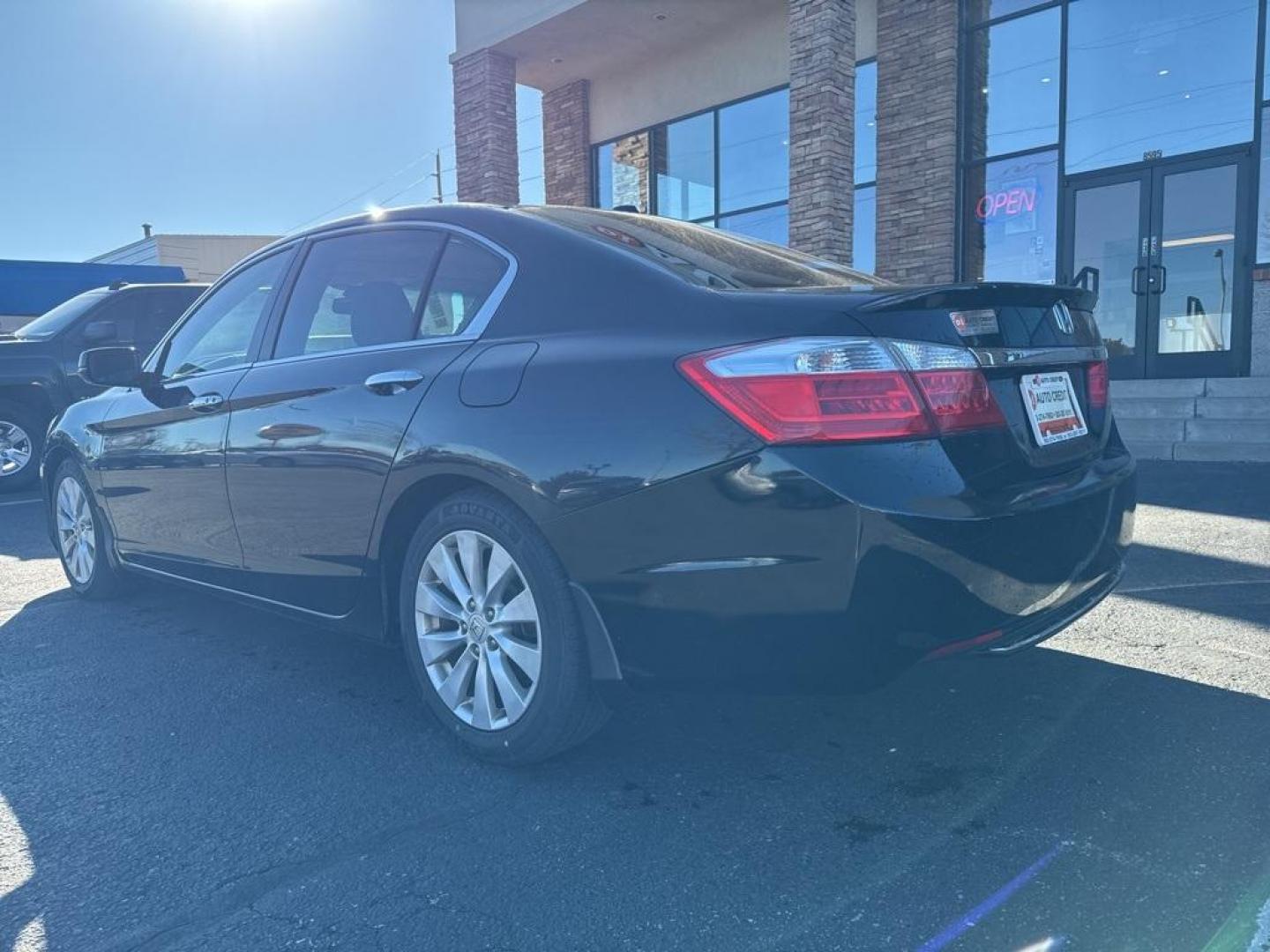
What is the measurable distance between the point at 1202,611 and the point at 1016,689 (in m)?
1.34

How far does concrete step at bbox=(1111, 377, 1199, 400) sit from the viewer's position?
887 cm

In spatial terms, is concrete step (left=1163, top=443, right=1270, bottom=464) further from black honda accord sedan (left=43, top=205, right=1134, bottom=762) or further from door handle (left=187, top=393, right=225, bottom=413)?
door handle (left=187, top=393, right=225, bottom=413)

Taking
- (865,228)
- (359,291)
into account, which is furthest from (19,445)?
(865,228)

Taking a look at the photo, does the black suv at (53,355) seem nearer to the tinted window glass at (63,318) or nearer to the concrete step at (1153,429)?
the tinted window glass at (63,318)

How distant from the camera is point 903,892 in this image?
1.99m

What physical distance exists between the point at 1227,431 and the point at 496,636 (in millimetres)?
7881

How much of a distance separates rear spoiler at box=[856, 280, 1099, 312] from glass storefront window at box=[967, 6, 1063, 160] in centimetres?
947

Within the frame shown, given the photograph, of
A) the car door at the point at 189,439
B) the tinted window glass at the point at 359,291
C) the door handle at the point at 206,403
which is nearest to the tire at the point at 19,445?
the car door at the point at 189,439

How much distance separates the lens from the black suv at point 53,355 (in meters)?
8.69

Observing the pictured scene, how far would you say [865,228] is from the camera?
1212cm

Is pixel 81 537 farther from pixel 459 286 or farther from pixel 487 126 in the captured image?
pixel 487 126

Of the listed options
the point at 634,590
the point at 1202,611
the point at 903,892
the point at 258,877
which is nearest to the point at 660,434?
the point at 634,590

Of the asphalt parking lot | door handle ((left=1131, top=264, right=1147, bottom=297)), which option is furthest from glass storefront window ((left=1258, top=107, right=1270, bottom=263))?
the asphalt parking lot

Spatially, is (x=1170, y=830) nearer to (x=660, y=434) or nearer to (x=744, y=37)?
(x=660, y=434)
